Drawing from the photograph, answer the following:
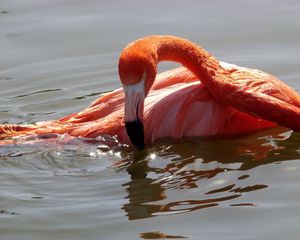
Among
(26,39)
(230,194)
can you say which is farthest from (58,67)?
(230,194)

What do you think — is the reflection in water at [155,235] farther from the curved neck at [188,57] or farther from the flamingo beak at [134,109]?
the curved neck at [188,57]

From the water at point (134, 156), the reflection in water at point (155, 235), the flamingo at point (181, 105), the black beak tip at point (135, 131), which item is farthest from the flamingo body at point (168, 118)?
the reflection in water at point (155, 235)

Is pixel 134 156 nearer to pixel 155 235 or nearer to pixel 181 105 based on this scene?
pixel 181 105

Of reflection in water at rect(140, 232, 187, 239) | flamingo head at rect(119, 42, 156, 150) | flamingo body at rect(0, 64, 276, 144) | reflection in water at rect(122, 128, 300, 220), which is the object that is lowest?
reflection in water at rect(140, 232, 187, 239)

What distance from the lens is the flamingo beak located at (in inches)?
271

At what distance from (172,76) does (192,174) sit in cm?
103

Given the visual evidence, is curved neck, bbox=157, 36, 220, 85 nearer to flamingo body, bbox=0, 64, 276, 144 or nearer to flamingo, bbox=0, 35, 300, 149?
flamingo, bbox=0, 35, 300, 149

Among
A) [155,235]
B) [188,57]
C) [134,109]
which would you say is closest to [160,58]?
[188,57]

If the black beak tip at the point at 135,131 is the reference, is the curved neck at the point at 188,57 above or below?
above

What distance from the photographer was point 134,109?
6.89m

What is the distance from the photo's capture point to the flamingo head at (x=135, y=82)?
6.79 meters

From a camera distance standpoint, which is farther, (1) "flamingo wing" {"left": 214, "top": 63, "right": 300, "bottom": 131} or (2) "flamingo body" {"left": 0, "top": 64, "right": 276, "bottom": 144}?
(2) "flamingo body" {"left": 0, "top": 64, "right": 276, "bottom": 144}

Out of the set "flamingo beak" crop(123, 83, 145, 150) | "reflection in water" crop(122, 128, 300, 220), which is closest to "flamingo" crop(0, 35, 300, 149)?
"flamingo beak" crop(123, 83, 145, 150)

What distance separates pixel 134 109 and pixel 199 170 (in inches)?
26.1
